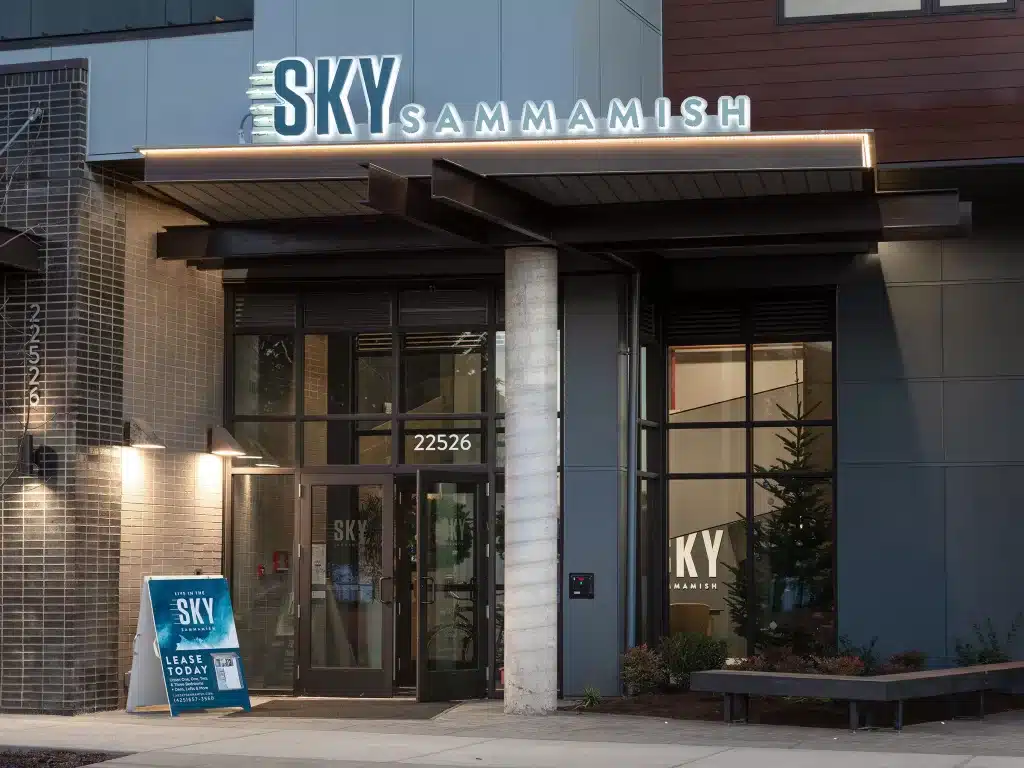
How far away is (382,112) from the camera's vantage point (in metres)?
14.0

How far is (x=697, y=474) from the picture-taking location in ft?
57.9

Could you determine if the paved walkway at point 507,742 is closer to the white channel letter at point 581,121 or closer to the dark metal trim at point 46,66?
the white channel letter at point 581,121

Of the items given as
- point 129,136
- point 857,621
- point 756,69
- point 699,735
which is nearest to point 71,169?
point 129,136

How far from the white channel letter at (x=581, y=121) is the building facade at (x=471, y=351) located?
0.9 inches

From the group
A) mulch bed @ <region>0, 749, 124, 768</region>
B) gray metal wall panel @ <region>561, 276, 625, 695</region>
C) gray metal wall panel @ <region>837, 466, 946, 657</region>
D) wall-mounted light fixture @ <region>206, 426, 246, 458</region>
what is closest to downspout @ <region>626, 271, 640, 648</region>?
gray metal wall panel @ <region>561, 276, 625, 695</region>

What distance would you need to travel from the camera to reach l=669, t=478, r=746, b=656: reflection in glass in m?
17.4

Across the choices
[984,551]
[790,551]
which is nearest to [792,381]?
[790,551]

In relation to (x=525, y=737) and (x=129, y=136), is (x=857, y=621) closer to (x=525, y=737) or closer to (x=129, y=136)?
(x=525, y=737)

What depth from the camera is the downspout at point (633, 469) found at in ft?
52.6

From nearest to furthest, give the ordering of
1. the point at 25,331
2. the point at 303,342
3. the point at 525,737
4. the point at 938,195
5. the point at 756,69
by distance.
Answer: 1. the point at 525,737
2. the point at 938,195
3. the point at 25,331
4. the point at 756,69
5. the point at 303,342

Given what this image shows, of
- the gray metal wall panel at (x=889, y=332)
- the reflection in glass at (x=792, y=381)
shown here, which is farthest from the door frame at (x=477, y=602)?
the gray metal wall panel at (x=889, y=332)

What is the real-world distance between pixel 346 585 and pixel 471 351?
9.37ft

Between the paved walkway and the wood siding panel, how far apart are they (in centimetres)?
563

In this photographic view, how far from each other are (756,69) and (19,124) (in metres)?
7.47
